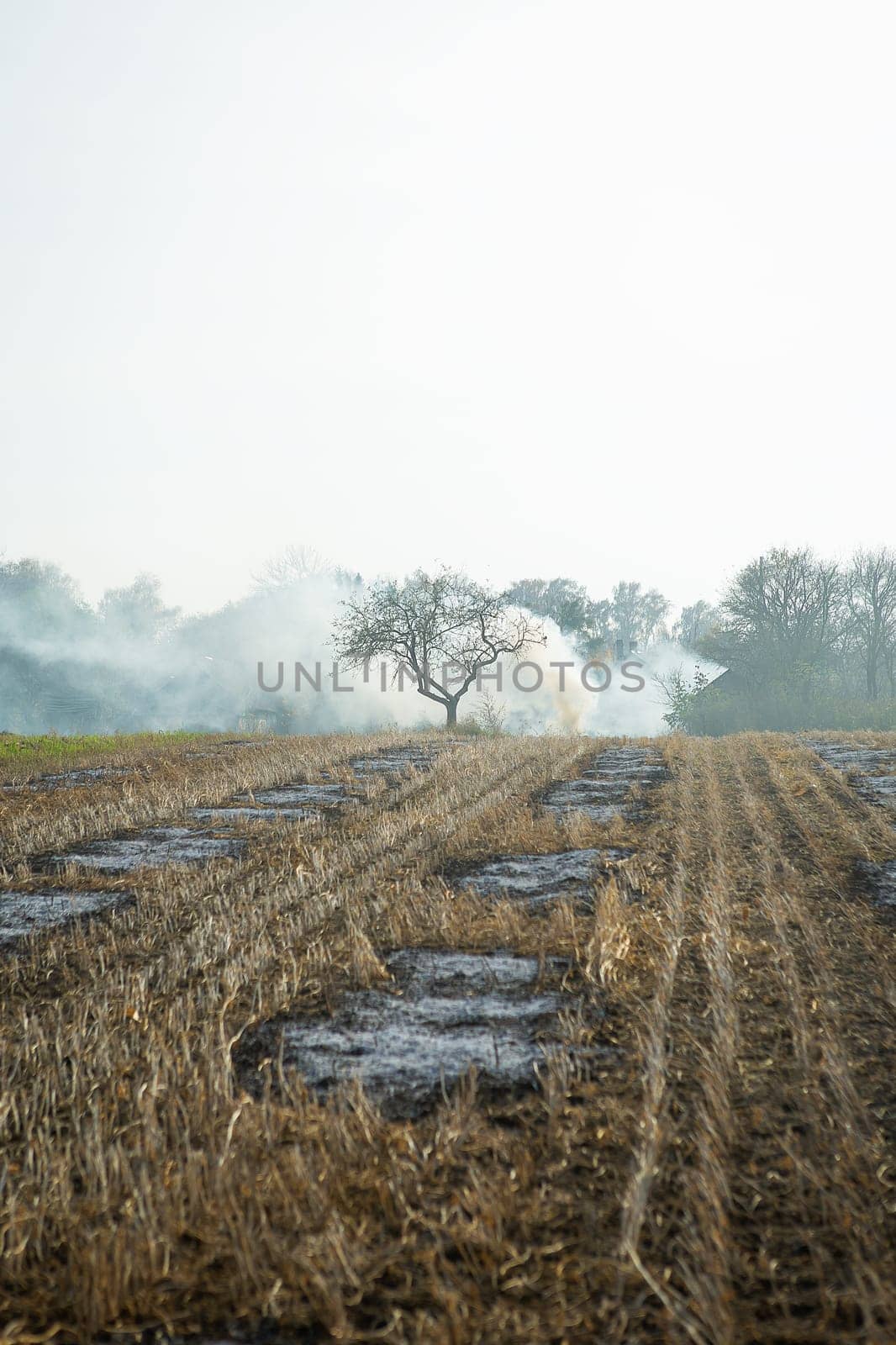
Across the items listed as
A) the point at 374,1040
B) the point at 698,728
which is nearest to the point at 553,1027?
the point at 374,1040

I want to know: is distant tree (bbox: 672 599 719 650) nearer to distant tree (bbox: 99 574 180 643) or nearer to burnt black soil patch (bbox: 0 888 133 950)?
distant tree (bbox: 99 574 180 643)

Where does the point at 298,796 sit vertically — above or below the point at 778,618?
below

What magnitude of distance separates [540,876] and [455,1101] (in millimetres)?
4253

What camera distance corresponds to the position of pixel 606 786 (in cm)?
1361

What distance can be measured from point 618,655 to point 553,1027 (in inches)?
2451

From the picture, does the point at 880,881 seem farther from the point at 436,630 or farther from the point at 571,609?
the point at 571,609

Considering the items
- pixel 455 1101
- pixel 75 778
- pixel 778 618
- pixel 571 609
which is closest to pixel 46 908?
pixel 455 1101

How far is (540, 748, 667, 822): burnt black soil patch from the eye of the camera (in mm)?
11273

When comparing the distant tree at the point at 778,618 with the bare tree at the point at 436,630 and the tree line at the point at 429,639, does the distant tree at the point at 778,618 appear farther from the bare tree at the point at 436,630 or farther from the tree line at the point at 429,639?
the bare tree at the point at 436,630

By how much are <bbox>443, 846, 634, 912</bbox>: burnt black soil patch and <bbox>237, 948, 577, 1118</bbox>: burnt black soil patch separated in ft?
5.11

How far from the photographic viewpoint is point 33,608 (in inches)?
2517

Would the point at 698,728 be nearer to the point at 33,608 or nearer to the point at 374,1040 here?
the point at 374,1040

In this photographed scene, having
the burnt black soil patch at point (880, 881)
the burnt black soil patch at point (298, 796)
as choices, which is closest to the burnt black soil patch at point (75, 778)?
the burnt black soil patch at point (298, 796)

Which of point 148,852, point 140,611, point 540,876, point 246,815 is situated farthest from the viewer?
point 140,611
